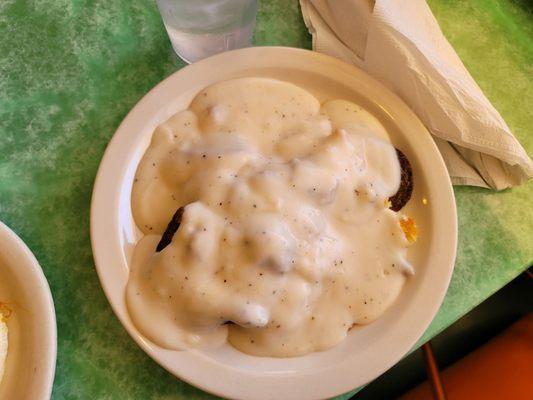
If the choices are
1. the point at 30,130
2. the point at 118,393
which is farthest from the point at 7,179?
the point at 118,393

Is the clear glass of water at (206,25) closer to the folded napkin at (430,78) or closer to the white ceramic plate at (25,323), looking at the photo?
the folded napkin at (430,78)

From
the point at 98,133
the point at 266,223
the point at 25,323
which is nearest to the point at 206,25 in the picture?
the point at 98,133

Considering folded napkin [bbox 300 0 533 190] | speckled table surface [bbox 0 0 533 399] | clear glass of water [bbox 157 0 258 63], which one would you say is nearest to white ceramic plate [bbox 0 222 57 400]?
speckled table surface [bbox 0 0 533 399]

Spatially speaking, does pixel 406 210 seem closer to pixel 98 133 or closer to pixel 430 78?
pixel 430 78

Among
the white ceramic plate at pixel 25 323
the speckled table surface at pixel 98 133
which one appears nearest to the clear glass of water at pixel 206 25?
the speckled table surface at pixel 98 133

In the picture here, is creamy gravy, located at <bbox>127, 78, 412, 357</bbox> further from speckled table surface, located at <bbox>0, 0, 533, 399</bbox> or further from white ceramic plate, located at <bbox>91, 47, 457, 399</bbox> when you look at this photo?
speckled table surface, located at <bbox>0, 0, 533, 399</bbox>

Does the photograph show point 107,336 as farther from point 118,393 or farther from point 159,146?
point 159,146
